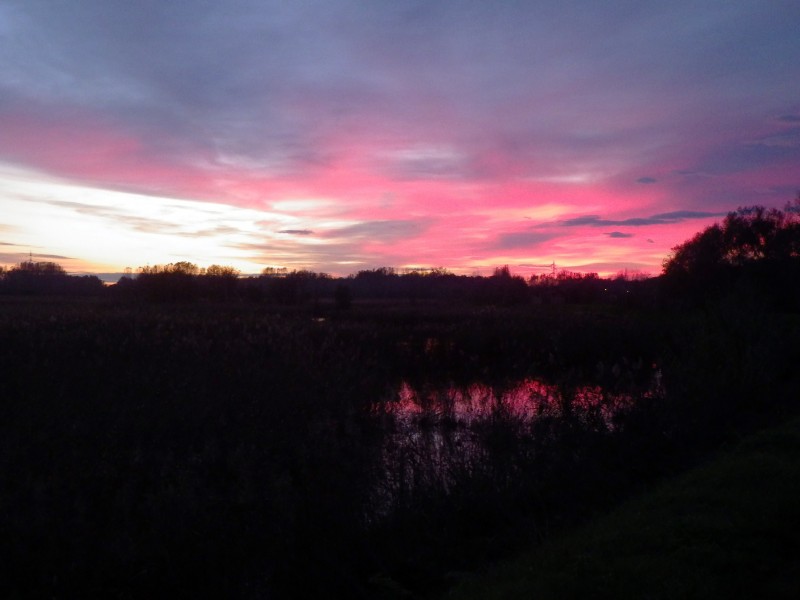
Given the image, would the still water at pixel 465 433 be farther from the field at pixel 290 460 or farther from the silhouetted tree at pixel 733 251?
the silhouetted tree at pixel 733 251

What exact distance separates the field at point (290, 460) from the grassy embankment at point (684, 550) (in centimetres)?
131

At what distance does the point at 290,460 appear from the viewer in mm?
8977

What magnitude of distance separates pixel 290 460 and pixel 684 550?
4.93 meters

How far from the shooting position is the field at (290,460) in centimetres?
746

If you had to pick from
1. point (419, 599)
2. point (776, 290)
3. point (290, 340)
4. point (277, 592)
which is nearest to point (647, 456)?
point (419, 599)

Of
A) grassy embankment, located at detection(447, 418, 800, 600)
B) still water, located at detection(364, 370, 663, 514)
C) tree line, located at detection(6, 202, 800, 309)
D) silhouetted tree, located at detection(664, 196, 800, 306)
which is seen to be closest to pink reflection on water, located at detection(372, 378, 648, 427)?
still water, located at detection(364, 370, 663, 514)

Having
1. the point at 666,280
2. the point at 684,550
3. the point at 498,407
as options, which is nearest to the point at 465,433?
the point at 498,407

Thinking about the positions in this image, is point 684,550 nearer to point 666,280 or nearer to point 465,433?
point 465,433

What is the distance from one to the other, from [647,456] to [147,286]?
44958 mm

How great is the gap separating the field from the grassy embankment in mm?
1312

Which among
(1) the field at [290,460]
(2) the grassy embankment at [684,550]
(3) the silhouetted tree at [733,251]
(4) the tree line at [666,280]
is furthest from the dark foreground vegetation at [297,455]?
(3) the silhouetted tree at [733,251]

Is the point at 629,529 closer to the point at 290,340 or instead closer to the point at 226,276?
the point at 290,340

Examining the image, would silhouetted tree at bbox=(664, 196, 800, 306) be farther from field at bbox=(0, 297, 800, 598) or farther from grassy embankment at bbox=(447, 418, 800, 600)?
grassy embankment at bbox=(447, 418, 800, 600)

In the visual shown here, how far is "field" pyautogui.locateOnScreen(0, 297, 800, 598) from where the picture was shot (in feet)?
24.5
